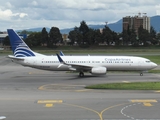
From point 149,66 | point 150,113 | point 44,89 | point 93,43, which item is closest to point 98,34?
point 93,43

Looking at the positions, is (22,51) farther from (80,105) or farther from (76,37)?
(76,37)

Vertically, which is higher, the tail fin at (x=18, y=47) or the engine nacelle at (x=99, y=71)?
the tail fin at (x=18, y=47)

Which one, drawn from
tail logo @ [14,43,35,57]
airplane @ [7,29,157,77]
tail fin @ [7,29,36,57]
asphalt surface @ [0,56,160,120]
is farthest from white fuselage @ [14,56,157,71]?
asphalt surface @ [0,56,160,120]

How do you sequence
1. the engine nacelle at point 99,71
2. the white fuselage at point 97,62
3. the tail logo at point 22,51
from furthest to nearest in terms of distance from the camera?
the tail logo at point 22,51
the white fuselage at point 97,62
the engine nacelle at point 99,71

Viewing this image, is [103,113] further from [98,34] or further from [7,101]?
[98,34]

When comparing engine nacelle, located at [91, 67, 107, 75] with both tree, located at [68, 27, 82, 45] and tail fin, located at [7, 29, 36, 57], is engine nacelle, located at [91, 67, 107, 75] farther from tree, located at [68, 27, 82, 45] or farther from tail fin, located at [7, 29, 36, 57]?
tree, located at [68, 27, 82, 45]

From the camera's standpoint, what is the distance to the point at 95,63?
41.0 metres

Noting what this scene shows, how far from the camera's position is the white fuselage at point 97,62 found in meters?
40.9

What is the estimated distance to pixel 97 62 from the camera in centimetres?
4097

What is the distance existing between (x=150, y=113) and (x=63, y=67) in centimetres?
2440

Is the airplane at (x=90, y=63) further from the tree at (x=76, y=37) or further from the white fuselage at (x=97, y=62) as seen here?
the tree at (x=76, y=37)

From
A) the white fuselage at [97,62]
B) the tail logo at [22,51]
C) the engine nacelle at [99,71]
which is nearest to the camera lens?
the engine nacelle at [99,71]

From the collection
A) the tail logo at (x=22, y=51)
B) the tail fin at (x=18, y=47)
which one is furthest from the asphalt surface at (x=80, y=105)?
the tail fin at (x=18, y=47)

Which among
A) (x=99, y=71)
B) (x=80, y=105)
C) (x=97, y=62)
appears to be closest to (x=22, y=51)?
(x=97, y=62)
